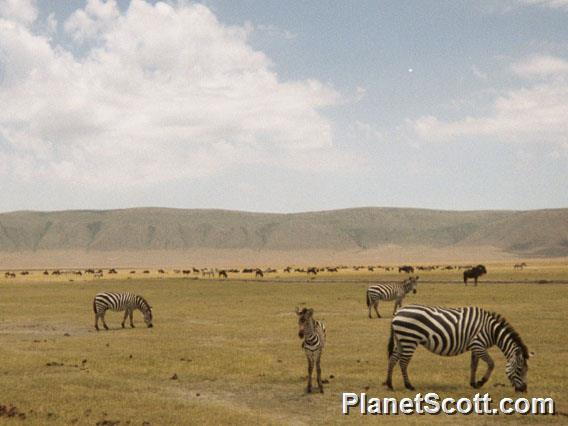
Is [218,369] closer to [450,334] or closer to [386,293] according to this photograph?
[450,334]

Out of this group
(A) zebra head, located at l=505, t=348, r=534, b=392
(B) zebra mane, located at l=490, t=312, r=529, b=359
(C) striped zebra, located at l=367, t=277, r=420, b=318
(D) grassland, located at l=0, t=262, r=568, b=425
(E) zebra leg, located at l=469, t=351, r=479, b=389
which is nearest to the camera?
(D) grassland, located at l=0, t=262, r=568, b=425

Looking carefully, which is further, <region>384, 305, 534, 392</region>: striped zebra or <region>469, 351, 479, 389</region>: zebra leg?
<region>469, 351, 479, 389</region>: zebra leg

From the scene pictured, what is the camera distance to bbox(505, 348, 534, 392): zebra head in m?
15.8

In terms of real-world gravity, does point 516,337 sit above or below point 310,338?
above

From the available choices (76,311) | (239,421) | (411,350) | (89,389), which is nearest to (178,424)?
(239,421)

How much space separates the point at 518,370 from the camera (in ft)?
52.1

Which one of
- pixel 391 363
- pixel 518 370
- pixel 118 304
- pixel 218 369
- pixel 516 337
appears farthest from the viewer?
pixel 118 304

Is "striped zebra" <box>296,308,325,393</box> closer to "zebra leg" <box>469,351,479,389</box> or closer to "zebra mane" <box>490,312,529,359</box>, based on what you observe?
"zebra leg" <box>469,351,479,389</box>

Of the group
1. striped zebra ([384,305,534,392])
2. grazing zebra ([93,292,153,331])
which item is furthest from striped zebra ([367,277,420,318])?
striped zebra ([384,305,534,392])

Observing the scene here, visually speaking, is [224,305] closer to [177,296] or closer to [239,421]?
[177,296]

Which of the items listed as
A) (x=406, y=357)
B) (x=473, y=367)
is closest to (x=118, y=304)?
(x=406, y=357)

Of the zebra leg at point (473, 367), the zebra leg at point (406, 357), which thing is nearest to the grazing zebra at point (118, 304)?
the zebra leg at point (406, 357)

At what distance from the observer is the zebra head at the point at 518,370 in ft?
51.8

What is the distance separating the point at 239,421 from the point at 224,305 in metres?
32.2
